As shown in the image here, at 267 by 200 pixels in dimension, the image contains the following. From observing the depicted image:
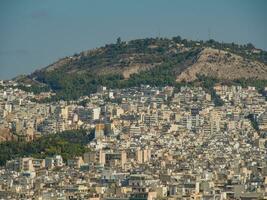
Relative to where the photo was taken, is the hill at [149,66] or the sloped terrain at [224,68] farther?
the sloped terrain at [224,68]

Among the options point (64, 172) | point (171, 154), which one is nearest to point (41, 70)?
point (171, 154)

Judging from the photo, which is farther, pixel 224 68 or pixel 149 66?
pixel 149 66

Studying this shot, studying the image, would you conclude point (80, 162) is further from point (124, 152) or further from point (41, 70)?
point (41, 70)

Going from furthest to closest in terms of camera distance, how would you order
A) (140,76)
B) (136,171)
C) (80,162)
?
(140,76), (80,162), (136,171)

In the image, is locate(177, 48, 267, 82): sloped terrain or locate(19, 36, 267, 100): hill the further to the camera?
locate(177, 48, 267, 82): sloped terrain

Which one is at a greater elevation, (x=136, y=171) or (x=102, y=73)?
(x=102, y=73)

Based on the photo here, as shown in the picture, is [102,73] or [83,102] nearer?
[83,102]

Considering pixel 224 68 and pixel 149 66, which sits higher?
pixel 149 66

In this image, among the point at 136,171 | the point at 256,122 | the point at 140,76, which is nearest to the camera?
the point at 136,171
